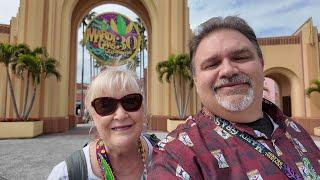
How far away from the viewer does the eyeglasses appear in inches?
73.9

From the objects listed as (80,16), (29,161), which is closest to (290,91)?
(80,16)

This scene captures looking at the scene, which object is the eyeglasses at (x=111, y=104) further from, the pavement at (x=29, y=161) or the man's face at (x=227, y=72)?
the pavement at (x=29, y=161)

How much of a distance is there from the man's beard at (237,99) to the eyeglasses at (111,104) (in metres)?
0.60

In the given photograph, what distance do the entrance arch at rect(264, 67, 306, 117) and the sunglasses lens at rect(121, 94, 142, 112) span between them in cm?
1842

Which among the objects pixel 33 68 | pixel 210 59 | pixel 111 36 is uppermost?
pixel 111 36

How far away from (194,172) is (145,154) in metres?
0.78

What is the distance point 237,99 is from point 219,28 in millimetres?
426

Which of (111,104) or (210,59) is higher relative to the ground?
(210,59)

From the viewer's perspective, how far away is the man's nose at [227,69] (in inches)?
60.9

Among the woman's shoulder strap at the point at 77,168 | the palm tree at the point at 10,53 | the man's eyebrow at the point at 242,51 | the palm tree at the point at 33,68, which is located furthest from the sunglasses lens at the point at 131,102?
the palm tree at the point at 10,53

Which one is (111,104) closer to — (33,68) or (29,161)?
(29,161)

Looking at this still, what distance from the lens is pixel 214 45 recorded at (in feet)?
5.25

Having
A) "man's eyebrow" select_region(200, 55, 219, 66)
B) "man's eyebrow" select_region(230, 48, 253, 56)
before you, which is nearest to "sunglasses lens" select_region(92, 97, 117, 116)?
"man's eyebrow" select_region(200, 55, 219, 66)

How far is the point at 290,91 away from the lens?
19875mm
